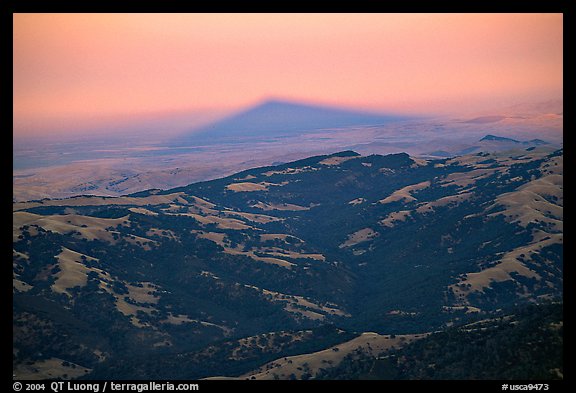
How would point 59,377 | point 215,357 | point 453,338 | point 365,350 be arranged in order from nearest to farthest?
1. point 453,338
2. point 365,350
3. point 215,357
4. point 59,377

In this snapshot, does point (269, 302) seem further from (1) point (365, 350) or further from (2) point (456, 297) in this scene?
(1) point (365, 350)

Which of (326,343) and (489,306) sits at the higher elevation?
(326,343)

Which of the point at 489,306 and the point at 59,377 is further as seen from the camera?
the point at 489,306

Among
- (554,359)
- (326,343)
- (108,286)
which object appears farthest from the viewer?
(108,286)

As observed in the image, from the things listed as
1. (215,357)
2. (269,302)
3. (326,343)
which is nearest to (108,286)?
(269,302)

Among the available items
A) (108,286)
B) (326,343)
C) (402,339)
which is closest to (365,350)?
(402,339)
